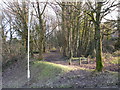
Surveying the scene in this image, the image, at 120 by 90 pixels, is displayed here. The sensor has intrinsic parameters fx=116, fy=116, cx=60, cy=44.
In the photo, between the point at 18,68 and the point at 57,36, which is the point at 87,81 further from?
the point at 57,36

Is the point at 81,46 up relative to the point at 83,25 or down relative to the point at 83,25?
down

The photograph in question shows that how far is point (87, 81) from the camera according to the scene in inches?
126

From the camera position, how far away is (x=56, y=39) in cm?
955

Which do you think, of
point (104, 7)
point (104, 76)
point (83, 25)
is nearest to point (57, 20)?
point (83, 25)

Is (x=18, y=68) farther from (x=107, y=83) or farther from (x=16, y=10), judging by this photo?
(x=107, y=83)

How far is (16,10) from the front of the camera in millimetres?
6047

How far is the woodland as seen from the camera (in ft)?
11.4

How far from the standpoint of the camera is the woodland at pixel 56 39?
3.47m

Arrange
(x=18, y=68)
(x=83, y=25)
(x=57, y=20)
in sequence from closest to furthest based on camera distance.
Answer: (x=18, y=68) < (x=57, y=20) < (x=83, y=25)

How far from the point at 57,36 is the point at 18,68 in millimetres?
4517

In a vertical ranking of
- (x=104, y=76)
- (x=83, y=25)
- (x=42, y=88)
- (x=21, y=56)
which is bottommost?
(x=42, y=88)

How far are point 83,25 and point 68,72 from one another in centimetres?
481

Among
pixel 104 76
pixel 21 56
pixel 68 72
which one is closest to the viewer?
pixel 104 76

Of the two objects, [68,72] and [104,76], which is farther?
[68,72]
